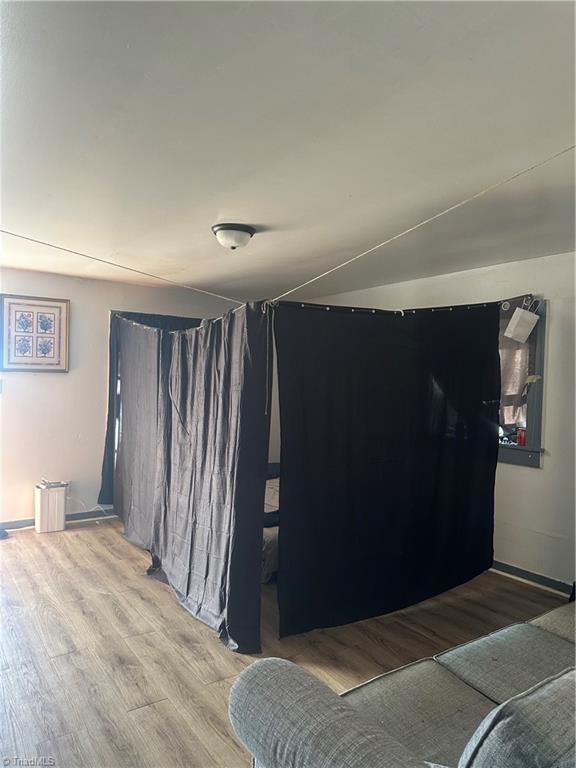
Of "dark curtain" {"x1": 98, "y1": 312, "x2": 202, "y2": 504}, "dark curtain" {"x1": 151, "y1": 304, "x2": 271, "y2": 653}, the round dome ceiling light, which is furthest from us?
"dark curtain" {"x1": 98, "y1": 312, "x2": 202, "y2": 504}

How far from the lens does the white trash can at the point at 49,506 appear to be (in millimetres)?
4418

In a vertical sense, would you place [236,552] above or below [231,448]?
below

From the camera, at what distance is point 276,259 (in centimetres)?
365

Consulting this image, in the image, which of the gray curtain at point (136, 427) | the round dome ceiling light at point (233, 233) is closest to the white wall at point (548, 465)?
the round dome ceiling light at point (233, 233)

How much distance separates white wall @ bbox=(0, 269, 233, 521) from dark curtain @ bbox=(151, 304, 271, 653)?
5.58ft

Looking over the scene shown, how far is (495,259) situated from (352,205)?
165 centimetres

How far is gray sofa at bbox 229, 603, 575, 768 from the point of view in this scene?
914 millimetres

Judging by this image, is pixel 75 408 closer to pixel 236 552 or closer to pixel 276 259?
pixel 276 259

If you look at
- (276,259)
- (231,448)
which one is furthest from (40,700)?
(276,259)

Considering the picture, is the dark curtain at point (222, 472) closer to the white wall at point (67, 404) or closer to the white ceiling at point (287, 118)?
the white ceiling at point (287, 118)

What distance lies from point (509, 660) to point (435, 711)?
443 mm

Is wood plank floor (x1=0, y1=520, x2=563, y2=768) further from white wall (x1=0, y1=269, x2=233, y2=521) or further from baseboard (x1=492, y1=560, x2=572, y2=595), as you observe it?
white wall (x1=0, y1=269, x2=233, y2=521)

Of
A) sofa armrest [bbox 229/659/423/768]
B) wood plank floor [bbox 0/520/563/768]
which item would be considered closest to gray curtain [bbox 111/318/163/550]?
wood plank floor [bbox 0/520/563/768]

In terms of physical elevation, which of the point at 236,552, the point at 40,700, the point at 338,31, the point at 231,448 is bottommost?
the point at 40,700
